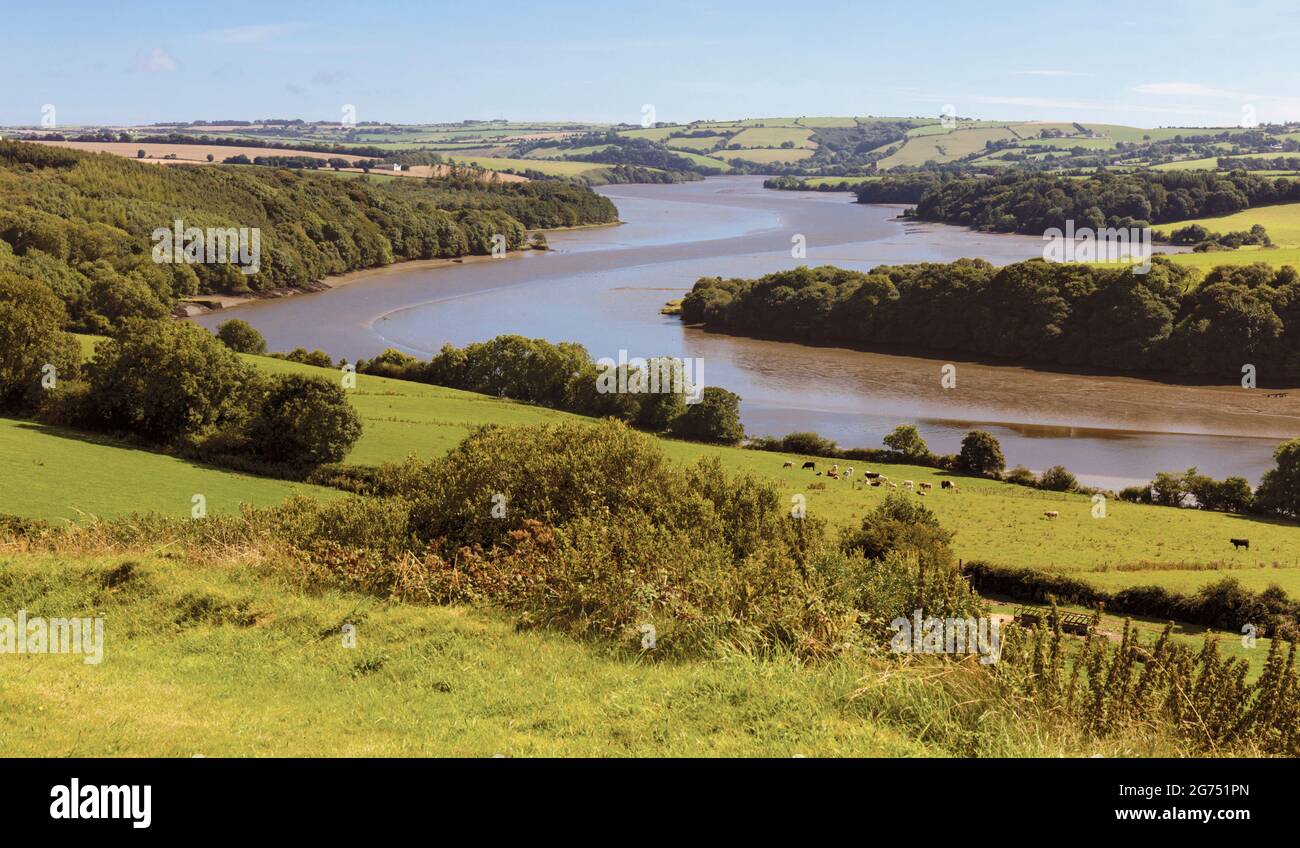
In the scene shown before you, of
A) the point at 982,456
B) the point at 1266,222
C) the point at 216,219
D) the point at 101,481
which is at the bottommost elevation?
the point at 982,456

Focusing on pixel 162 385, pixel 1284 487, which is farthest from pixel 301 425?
pixel 1284 487

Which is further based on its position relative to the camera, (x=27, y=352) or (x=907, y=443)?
(x=907, y=443)

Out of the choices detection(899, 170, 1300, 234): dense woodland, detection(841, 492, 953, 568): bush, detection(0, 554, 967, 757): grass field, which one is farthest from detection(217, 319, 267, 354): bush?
detection(899, 170, 1300, 234): dense woodland

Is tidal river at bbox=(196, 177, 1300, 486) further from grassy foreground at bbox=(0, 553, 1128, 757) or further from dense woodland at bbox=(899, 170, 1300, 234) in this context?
grassy foreground at bbox=(0, 553, 1128, 757)

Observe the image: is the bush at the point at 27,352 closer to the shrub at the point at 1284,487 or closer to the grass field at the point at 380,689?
the grass field at the point at 380,689

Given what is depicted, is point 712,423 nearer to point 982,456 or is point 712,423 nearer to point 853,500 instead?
point 982,456

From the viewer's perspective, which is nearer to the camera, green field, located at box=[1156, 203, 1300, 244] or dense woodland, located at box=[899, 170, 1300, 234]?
green field, located at box=[1156, 203, 1300, 244]
